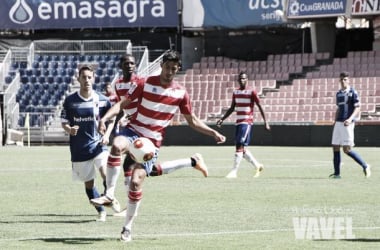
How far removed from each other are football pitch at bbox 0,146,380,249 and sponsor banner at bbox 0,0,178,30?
93.2ft

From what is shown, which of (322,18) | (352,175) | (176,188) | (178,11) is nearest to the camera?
(176,188)

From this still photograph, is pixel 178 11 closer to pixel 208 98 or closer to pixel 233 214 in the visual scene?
pixel 208 98

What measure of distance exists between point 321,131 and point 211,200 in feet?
85.2

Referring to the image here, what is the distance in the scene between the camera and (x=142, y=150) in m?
11.4

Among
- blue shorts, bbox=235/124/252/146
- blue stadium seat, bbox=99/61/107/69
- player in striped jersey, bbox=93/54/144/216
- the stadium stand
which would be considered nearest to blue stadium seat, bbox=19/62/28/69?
blue stadium seat, bbox=99/61/107/69

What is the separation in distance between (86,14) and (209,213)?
3909cm

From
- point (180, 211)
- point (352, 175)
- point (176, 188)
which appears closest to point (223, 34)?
point (352, 175)

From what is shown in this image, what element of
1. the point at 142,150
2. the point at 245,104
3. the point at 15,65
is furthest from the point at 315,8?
the point at 142,150

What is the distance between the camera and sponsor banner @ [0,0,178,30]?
2023 inches

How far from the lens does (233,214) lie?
13.8 metres

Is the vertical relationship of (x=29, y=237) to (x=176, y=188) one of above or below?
above

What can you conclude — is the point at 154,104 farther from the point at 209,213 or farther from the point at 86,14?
the point at 86,14

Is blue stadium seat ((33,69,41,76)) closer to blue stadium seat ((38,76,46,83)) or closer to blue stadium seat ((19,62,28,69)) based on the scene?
blue stadium seat ((38,76,46,83))

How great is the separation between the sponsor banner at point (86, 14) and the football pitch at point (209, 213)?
28.4 meters
